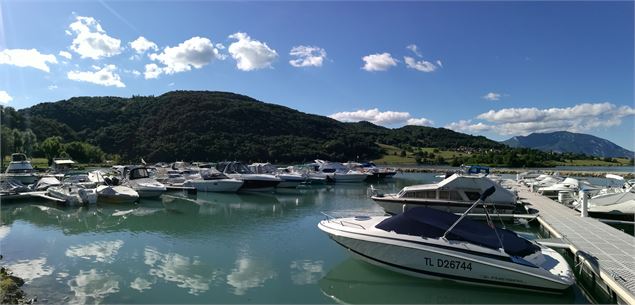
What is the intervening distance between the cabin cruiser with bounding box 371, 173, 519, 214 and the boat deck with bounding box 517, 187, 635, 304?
6.78 feet

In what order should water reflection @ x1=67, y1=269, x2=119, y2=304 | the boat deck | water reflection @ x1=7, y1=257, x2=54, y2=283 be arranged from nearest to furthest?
the boat deck → water reflection @ x1=67, y1=269, x2=119, y2=304 → water reflection @ x1=7, y1=257, x2=54, y2=283

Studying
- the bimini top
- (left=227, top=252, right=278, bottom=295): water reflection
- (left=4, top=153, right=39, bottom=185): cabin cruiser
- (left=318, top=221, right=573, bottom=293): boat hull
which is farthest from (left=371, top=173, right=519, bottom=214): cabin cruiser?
(left=4, top=153, right=39, bottom=185): cabin cruiser

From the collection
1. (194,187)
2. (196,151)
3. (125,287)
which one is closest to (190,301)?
(125,287)

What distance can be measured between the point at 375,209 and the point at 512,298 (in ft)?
61.9

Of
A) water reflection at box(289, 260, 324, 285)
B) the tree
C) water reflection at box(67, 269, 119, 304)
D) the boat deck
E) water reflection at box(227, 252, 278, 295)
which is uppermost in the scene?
the tree

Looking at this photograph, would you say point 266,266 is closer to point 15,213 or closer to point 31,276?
point 31,276

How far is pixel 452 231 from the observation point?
11.9 m

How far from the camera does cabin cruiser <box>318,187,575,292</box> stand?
11.1 metres

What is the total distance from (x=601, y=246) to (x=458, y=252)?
6.44 meters

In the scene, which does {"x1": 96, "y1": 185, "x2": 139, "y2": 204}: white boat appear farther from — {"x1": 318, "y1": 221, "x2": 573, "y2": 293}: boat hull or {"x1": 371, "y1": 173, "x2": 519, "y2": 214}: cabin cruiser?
{"x1": 318, "y1": 221, "x2": 573, "y2": 293}: boat hull

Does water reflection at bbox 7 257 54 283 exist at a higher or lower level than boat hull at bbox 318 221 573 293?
lower

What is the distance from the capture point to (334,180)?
5516cm

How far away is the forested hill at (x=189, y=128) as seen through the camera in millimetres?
117250

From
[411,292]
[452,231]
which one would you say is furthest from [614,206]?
[411,292]
